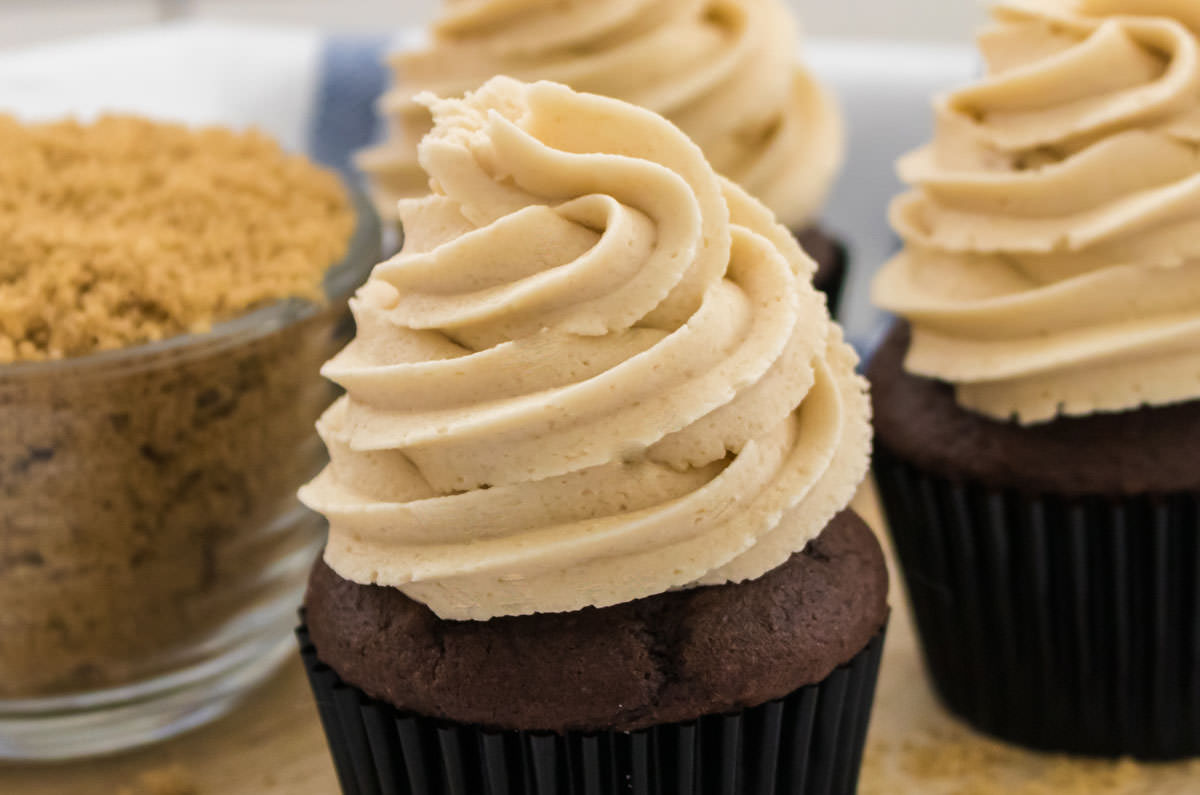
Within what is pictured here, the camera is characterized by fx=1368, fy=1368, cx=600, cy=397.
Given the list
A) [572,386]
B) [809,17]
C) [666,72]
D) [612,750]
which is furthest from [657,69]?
[809,17]

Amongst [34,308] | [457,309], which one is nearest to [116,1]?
[34,308]

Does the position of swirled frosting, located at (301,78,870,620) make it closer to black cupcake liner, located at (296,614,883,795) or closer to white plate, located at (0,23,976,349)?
black cupcake liner, located at (296,614,883,795)

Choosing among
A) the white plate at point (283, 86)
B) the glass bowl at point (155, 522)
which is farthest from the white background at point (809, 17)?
the glass bowl at point (155, 522)

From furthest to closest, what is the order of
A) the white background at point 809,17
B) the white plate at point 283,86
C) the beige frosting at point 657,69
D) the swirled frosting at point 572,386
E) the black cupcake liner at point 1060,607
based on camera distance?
the white background at point 809,17
the white plate at point 283,86
the beige frosting at point 657,69
the black cupcake liner at point 1060,607
the swirled frosting at point 572,386

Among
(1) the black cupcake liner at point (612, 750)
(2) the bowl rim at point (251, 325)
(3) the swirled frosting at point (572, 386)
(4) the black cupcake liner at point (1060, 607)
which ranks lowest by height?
(4) the black cupcake liner at point (1060, 607)

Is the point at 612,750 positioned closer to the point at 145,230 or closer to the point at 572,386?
the point at 572,386

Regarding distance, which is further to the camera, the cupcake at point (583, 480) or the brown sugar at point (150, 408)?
the brown sugar at point (150, 408)

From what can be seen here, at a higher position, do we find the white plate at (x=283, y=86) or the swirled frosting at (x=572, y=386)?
the swirled frosting at (x=572, y=386)

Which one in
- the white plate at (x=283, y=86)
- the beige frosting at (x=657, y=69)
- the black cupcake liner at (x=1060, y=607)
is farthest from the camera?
the white plate at (x=283, y=86)

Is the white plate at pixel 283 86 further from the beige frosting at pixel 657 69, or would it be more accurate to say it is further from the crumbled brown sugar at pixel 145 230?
the crumbled brown sugar at pixel 145 230
